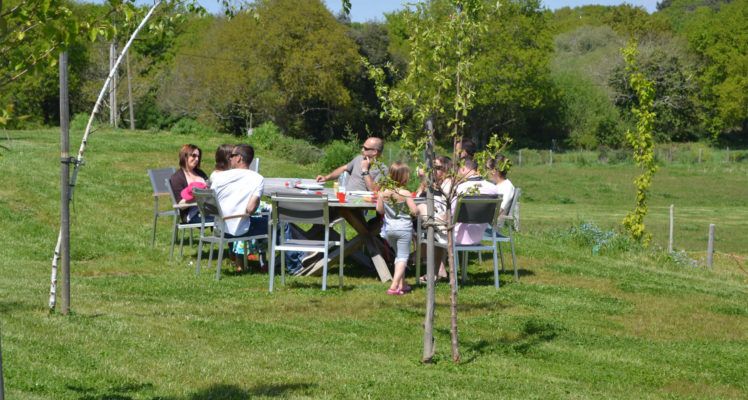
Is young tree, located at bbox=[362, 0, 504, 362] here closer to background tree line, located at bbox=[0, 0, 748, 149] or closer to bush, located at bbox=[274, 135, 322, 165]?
bush, located at bbox=[274, 135, 322, 165]

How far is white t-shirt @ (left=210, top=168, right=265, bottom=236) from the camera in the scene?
10977 millimetres

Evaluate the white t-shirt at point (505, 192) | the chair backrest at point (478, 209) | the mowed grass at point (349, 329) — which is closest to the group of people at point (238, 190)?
the mowed grass at point (349, 329)

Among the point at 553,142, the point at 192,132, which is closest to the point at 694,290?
the point at 192,132

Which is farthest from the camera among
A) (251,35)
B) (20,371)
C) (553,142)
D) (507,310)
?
(553,142)

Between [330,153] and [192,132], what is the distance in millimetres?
10562

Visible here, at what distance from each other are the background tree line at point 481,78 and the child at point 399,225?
29.0 metres

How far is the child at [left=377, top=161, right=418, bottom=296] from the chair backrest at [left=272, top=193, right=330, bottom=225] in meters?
0.56

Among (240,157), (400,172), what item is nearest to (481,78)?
(240,157)

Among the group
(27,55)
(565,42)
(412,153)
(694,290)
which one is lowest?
(694,290)

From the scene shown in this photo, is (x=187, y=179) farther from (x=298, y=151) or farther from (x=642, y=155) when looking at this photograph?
(x=298, y=151)

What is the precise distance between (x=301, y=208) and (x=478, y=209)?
1.62 metres

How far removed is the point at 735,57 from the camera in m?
71.8

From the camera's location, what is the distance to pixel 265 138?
1118 inches

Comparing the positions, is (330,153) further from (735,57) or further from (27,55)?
(735,57)
